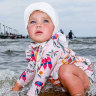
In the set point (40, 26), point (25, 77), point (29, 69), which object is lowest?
point (25, 77)

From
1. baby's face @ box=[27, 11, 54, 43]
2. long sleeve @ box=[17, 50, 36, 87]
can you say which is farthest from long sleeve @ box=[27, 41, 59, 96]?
long sleeve @ box=[17, 50, 36, 87]

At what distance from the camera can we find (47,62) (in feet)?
7.32

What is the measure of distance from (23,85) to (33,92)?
1.75 ft

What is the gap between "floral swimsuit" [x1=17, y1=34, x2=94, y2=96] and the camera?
7.25 ft

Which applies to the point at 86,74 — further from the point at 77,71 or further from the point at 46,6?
the point at 46,6

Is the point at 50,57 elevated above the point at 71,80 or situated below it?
above

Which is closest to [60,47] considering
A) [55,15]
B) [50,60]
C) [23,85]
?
[50,60]

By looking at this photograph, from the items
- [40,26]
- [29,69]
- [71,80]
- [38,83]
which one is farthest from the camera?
[29,69]

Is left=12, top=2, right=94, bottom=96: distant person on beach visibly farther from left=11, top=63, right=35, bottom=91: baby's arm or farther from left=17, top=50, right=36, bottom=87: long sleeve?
left=11, top=63, right=35, bottom=91: baby's arm

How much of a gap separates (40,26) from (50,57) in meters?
0.34

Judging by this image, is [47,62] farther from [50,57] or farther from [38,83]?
[38,83]

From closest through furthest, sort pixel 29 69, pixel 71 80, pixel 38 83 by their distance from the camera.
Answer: pixel 71 80 < pixel 38 83 < pixel 29 69

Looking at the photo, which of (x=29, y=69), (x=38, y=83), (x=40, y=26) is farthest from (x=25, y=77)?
(x=40, y=26)

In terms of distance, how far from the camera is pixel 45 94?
8.14ft
